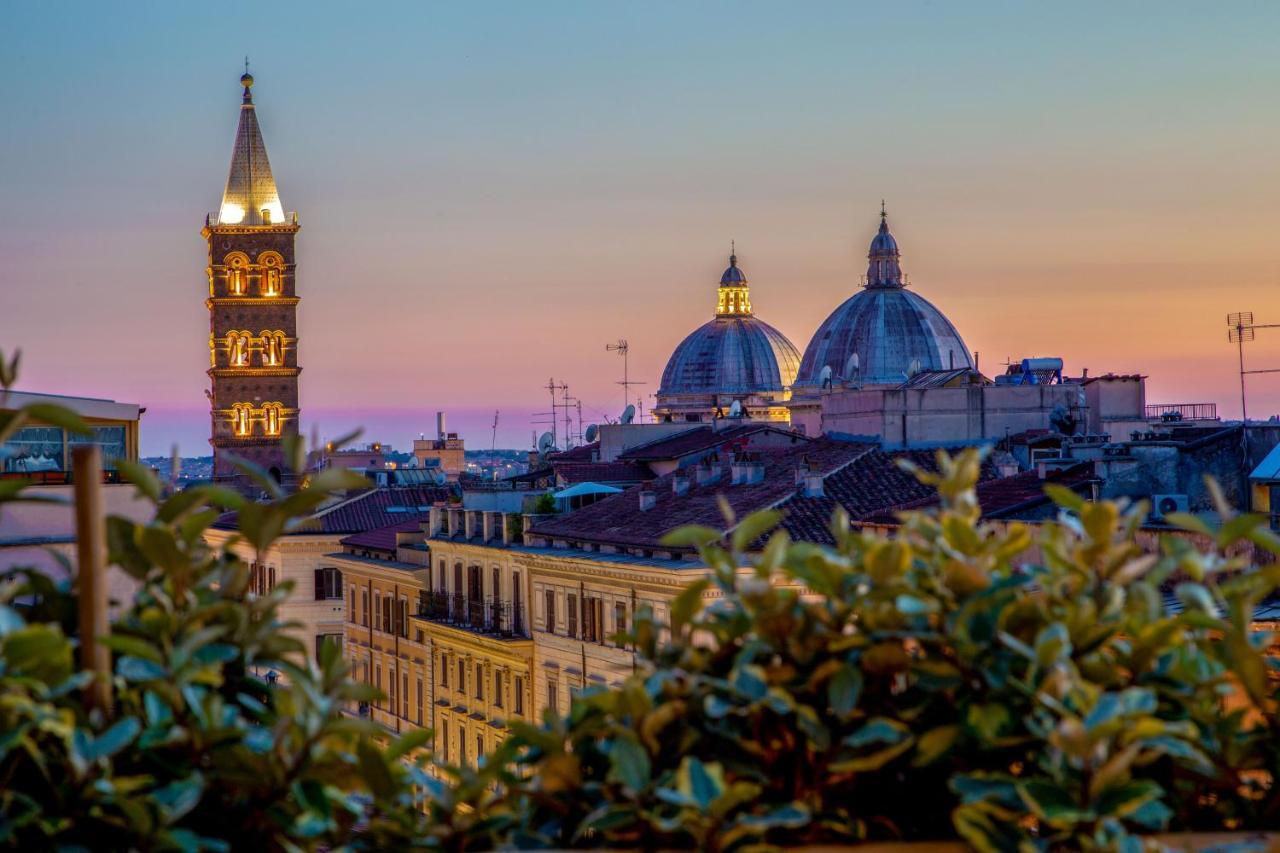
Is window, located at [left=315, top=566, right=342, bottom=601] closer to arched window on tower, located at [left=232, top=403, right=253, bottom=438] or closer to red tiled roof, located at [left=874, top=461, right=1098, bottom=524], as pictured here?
red tiled roof, located at [left=874, top=461, right=1098, bottom=524]

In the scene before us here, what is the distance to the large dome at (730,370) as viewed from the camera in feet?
386

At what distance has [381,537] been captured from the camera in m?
50.7

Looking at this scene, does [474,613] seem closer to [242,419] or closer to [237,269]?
[242,419]

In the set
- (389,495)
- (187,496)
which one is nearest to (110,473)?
(187,496)

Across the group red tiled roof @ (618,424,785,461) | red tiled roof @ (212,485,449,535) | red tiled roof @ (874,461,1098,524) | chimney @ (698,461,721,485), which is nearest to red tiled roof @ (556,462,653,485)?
red tiled roof @ (618,424,785,461)

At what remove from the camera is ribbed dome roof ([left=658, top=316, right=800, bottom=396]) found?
389 ft

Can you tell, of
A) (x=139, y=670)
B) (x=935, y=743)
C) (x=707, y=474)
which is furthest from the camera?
(x=707, y=474)

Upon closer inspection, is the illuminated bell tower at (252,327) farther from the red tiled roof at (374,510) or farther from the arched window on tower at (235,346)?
the red tiled roof at (374,510)

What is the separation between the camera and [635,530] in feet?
119

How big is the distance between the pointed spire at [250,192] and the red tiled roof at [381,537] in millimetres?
46408

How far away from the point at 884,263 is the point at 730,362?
45.9 feet

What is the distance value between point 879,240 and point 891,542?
10508 centimetres

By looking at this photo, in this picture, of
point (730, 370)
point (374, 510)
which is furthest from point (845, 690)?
point (730, 370)

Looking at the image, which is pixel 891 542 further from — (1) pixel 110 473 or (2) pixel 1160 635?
(1) pixel 110 473
